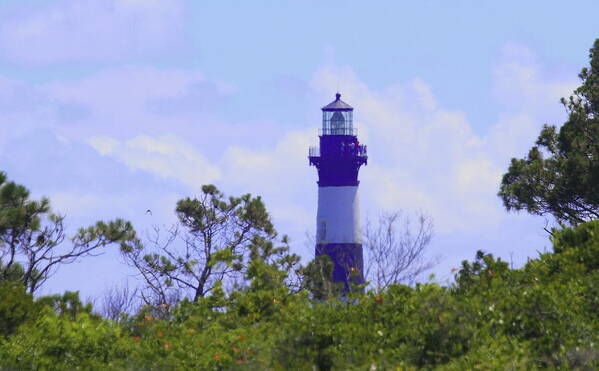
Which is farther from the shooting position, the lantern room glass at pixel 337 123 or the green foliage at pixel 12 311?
the lantern room glass at pixel 337 123

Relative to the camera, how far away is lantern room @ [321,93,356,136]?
47469mm

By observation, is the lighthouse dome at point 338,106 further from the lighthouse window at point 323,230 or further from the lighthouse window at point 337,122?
the lighthouse window at point 323,230

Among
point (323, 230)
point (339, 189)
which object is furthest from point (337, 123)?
point (323, 230)

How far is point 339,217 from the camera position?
43.8 metres

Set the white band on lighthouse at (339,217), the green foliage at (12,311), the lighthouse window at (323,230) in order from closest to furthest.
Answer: the green foliage at (12,311), the lighthouse window at (323,230), the white band on lighthouse at (339,217)

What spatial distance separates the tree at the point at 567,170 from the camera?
30.0m

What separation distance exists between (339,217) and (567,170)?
50.4 ft

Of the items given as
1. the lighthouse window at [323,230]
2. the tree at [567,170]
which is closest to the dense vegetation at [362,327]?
the tree at [567,170]

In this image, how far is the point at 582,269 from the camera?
12430 mm

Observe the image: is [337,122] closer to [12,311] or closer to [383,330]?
[12,311]

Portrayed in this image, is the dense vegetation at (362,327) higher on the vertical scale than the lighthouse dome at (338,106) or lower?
lower

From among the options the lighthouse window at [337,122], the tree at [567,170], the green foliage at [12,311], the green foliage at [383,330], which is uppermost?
the lighthouse window at [337,122]

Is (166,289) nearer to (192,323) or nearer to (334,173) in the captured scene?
(334,173)

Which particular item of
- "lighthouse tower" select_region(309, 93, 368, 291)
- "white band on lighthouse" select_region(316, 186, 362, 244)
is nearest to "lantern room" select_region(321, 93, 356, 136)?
"lighthouse tower" select_region(309, 93, 368, 291)
